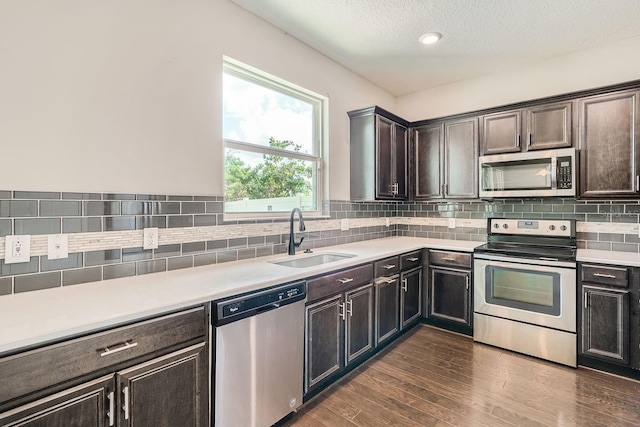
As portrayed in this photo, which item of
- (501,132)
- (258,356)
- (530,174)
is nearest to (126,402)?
(258,356)

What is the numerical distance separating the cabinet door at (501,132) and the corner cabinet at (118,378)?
3.13 metres

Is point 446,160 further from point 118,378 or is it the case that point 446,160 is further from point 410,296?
point 118,378

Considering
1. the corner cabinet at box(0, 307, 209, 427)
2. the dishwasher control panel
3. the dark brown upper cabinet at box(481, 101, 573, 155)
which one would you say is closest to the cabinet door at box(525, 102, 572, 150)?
the dark brown upper cabinet at box(481, 101, 573, 155)

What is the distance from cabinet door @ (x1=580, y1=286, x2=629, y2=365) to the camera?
2344mm

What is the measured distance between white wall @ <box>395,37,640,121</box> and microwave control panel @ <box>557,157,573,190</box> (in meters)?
0.86

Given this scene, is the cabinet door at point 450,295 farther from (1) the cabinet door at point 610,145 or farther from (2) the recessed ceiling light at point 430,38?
(2) the recessed ceiling light at point 430,38

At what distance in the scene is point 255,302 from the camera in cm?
165

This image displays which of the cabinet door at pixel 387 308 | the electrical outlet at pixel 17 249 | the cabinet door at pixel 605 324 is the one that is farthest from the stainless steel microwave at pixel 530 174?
the electrical outlet at pixel 17 249

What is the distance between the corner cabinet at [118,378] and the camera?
3.31ft

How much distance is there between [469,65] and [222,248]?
10.3ft

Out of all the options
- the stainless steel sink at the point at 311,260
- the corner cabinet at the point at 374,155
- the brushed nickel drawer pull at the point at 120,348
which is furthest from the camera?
the corner cabinet at the point at 374,155

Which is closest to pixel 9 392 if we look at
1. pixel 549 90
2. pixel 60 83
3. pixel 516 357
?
pixel 60 83

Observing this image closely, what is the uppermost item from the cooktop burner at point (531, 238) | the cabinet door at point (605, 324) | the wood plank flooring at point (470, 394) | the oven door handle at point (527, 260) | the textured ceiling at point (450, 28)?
the textured ceiling at point (450, 28)

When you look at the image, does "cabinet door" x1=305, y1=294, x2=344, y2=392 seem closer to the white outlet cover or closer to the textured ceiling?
the white outlet cover
